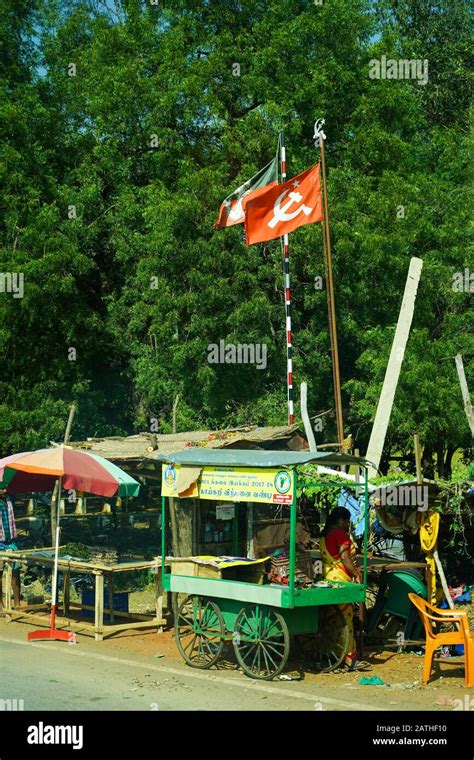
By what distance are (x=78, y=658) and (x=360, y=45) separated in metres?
17.6

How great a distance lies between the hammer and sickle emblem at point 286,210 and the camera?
55.4 ft

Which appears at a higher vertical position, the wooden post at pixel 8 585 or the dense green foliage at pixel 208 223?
the dense green foliage at pixel 208 223

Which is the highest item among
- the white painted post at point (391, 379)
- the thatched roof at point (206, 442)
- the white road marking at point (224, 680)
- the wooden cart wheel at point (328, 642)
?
the white painted post at point (391, 379)

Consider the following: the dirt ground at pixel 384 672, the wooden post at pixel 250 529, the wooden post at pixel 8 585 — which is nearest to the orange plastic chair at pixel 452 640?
the dirt ground at pixel 384 672

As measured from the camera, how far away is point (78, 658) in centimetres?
1240

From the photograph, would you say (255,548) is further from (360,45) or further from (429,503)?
(360,45)

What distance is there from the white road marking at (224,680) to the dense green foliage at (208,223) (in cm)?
926

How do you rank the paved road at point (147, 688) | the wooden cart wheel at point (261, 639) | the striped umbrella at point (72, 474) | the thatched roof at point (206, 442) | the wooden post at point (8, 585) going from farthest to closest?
the wooden post at point (8, 585) → the thatched roof at point (206, 442) → the striped umbrella at point (72, 474) → the wooden cart wheel at point (261, 639) → the paved road at point (147, 688)

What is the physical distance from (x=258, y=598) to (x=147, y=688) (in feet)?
4.93

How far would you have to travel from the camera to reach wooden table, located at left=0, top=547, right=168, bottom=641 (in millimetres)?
13609

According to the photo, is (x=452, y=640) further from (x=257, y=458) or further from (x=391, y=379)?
Result: (x=391, y=379)

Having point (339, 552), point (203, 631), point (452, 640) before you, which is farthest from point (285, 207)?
point (452, 640)

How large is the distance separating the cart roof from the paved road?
92.6 inches

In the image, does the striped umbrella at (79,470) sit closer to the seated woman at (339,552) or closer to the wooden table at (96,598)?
the wooden table at (96,598)
